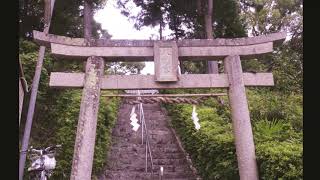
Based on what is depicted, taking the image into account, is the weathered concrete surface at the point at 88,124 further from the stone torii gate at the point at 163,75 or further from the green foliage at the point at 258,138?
the green foliage at the point at 258,138

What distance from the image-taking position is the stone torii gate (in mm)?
9195

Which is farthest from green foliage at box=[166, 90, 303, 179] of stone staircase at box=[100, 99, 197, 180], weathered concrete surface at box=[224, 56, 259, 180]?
stone staircase at box=[100, 99, 197, 180]

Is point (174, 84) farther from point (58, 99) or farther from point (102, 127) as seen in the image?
point (58, 99)

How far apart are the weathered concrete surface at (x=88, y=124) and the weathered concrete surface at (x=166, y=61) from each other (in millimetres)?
1306

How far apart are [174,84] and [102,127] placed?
5.58 meters

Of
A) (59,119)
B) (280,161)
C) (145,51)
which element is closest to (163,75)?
(145,51)

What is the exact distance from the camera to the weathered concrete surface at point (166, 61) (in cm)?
952

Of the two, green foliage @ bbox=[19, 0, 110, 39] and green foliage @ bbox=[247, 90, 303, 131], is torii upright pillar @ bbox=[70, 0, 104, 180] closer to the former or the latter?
green foliage @ bbox=[247, 90, 303, 131]

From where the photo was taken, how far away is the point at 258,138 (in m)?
10.6

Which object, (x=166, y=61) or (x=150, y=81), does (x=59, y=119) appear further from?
(x=166, y=61)

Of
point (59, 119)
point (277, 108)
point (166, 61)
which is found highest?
point (166, 61)

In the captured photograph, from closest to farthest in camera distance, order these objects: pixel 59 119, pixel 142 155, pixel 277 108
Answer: pixel 59 119
pixel 277 108
pixel 142 155

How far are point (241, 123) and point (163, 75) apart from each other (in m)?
2.09
